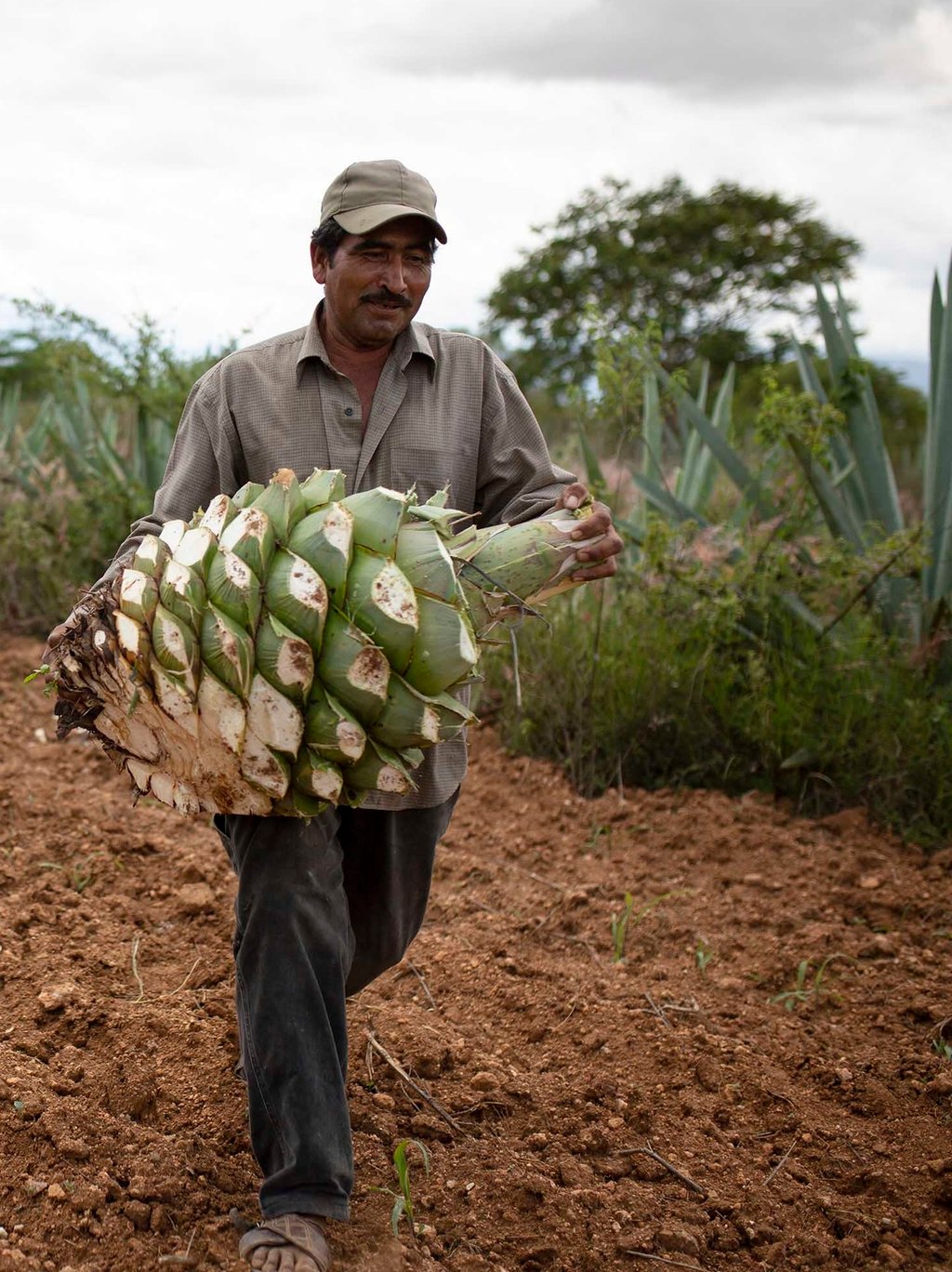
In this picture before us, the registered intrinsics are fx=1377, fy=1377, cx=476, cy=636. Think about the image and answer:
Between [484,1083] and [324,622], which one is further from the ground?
[324,622]

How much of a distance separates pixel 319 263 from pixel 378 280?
24 centimetres

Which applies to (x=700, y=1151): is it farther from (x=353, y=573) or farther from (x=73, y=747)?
(x=73, y=747)

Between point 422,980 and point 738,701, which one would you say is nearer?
point 422,980

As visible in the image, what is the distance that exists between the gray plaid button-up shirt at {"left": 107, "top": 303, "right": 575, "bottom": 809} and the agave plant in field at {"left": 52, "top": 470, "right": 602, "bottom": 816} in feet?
2.10

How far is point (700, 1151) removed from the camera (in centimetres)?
334

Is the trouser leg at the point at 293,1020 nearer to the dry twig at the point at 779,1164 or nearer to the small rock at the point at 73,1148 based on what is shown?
the small rock at the point at 73,1148

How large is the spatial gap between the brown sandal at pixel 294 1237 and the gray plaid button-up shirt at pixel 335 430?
909 millimetres

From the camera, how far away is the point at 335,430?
326cm

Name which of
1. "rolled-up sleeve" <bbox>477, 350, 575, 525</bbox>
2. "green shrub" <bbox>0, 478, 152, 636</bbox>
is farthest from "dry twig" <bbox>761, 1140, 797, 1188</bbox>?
"green shrub" <bbox>0, 478, 152, 636</bbox>

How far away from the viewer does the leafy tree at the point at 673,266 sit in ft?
74.5

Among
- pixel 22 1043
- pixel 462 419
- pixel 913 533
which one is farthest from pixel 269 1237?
pixel 913 533

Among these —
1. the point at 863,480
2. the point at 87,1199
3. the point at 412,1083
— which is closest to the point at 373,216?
the point at 412,1083

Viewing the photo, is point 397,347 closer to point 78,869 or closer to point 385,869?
point 385,869

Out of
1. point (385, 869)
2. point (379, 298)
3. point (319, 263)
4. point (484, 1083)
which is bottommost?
point (484, 1083)
